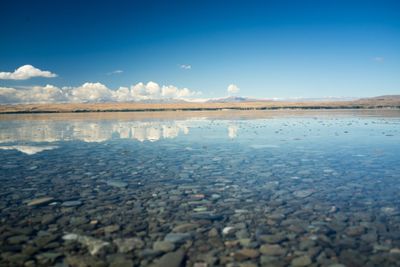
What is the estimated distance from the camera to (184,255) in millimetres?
4441

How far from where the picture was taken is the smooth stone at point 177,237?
4910 mm

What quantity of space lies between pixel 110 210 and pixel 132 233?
4.30 ft

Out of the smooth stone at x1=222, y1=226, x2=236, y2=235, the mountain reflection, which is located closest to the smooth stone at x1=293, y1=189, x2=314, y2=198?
the smooth stone at x1=222, y1=226, x2=236, y2=235

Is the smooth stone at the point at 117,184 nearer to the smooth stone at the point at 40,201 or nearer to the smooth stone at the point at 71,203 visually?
the smooth stone at the point at 71,203

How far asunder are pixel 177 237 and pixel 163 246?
1.17 feet

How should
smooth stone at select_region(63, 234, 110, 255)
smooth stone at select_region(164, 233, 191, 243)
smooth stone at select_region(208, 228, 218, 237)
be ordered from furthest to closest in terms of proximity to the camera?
smooth stone at select_region(208, 228, 218, 237)
smooth stone at select_region(164, 233, 191, 243)
smooth stone at select_region(63, 234, 110, 255)

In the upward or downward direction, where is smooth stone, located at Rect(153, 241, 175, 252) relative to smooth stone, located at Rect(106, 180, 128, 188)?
downward

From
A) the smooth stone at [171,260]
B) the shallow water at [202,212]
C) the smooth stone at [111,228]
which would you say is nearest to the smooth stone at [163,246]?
the shallow water at [202,212]

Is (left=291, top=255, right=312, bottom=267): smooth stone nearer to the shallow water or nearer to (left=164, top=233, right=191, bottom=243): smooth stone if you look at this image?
the shallow water

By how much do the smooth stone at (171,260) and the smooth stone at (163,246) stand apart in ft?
0.50

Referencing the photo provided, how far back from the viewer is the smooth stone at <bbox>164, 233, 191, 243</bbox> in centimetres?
491

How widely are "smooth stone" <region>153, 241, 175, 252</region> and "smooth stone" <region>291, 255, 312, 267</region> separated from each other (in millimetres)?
1733

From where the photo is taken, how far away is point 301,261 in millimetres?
4238

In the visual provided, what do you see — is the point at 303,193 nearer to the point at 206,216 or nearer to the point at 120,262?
the point at 206,216
